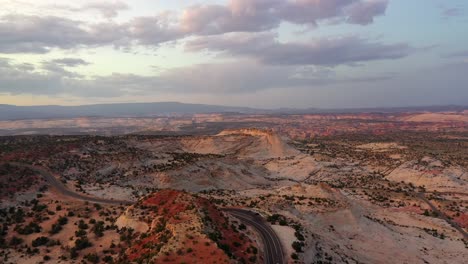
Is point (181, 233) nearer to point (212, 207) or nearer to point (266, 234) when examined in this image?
point (212, 207)

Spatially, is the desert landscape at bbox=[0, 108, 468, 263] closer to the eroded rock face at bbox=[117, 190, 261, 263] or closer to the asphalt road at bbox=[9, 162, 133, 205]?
the eroded rock face at bbox=[117, 190, 261, 263]

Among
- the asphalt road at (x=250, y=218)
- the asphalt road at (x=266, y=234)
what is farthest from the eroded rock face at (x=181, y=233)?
the asphalt road at (x=250, y=218)

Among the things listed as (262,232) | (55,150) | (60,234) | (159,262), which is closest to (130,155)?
(55,150)

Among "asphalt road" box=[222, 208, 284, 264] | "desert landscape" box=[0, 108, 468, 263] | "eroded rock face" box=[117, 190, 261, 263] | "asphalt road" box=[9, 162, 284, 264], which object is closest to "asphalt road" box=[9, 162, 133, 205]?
"asphalt road" box=[9, 162, 284, 264]

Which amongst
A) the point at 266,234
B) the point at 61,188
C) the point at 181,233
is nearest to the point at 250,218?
the point at 266,234

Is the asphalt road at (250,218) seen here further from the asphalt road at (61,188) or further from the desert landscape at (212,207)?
the desert landscape at (212,207)

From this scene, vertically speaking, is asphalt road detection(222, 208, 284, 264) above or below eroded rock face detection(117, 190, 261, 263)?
below
